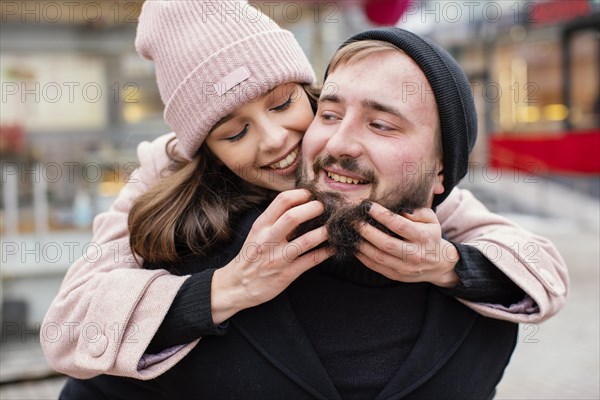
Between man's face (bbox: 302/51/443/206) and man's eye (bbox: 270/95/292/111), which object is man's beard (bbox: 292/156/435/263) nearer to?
man's face (bbox: 302/51/443/206)

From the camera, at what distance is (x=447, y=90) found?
1.84 meters

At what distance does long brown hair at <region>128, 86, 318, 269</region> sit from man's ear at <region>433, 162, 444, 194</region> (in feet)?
1.70

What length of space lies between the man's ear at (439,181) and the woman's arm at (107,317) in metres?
0.75

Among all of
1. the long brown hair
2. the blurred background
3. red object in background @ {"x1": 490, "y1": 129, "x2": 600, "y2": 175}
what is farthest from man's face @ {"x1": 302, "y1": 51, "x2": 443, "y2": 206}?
red object in background @ {"x1": 490, "y1": 129, "x2": 600, "y2": 175}

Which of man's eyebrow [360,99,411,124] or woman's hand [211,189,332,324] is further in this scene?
man's eyebrow [360,99,411,124]

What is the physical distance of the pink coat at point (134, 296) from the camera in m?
Result: 1.72

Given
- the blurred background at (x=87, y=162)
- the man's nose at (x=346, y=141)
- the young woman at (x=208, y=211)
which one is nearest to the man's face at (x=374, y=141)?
the man's nose at (x=346, y=141)

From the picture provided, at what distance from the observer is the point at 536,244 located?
2141mm

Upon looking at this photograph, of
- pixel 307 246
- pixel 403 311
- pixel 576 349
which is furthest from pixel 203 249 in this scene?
pixel 576 349

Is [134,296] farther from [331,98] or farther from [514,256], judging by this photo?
[514,256]

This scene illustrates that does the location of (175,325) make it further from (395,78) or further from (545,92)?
(545,92)

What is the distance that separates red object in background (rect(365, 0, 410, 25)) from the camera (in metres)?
6.57

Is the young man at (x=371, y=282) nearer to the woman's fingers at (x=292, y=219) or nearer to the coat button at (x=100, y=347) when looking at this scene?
the woman's fingers at (x=292, y=219)

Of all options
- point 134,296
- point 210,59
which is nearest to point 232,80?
point 210,59
